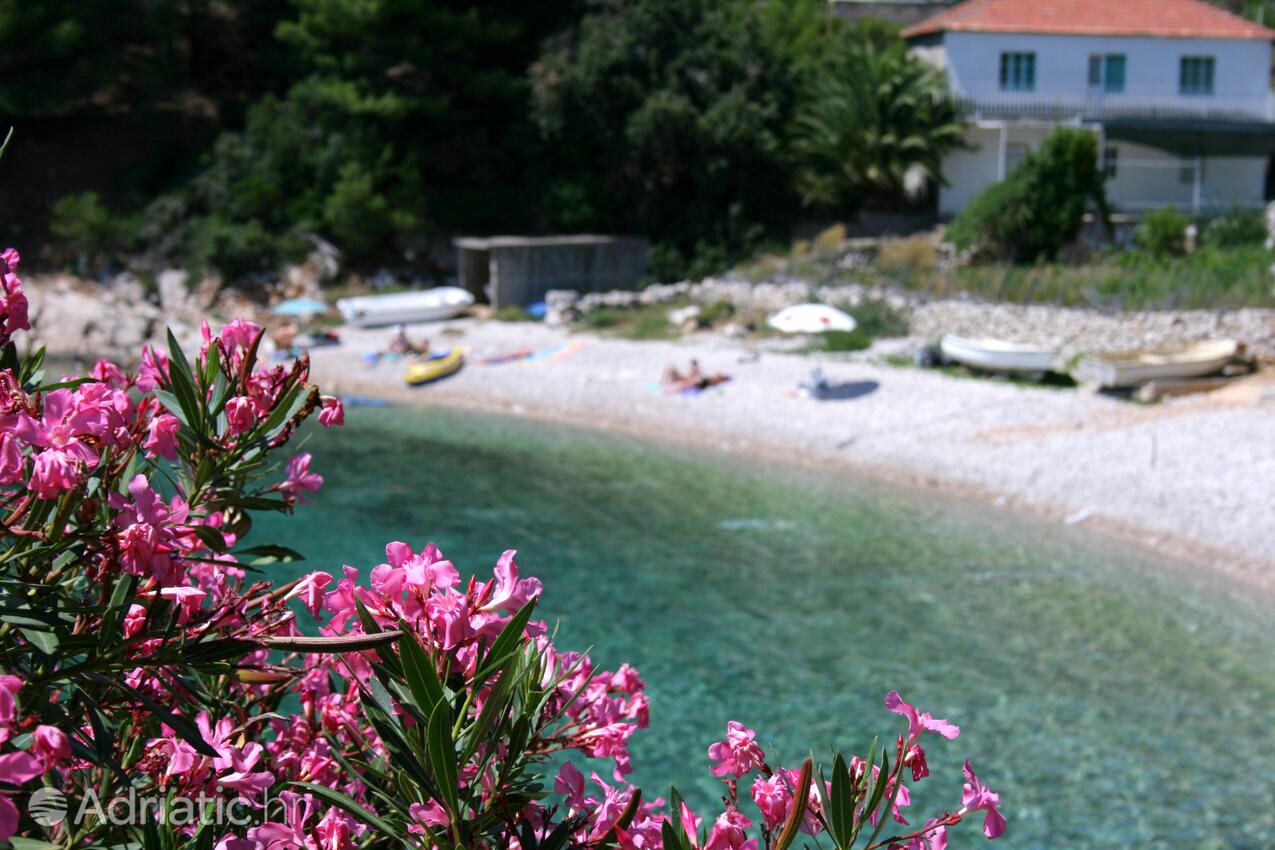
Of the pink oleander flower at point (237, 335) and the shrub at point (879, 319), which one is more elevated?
the pink oleander flower at point (237, 335)

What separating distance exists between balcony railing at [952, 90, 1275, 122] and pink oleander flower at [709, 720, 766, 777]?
1457 inches

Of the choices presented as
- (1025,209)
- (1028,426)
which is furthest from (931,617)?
(1025,209)

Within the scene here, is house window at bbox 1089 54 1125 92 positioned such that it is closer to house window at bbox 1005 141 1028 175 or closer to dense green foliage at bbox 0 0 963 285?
house window at bbox 1005 141 1028 175

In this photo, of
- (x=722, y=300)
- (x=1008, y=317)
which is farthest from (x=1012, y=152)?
(x=1008, y=317)

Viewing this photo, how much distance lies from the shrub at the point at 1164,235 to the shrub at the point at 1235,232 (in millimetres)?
661

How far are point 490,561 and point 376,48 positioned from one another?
25.3m

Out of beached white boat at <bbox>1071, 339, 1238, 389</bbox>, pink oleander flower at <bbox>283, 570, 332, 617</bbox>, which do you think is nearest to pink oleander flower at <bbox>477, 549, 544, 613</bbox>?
pink oleander flower at <bbox>283, 570, 332, 617</bbox>

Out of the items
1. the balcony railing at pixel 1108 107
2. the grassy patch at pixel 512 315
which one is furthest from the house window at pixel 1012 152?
the grassy patch at pixel 512 315

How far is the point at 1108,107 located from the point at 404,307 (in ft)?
75.4

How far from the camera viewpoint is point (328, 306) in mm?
34812

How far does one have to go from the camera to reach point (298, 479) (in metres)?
3.73

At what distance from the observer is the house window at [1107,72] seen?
128ft

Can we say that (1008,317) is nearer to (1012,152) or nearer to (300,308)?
(1012,152)

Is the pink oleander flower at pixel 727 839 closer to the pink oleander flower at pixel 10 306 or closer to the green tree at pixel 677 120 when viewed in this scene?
the pink oleander flower at pixel 10 306
